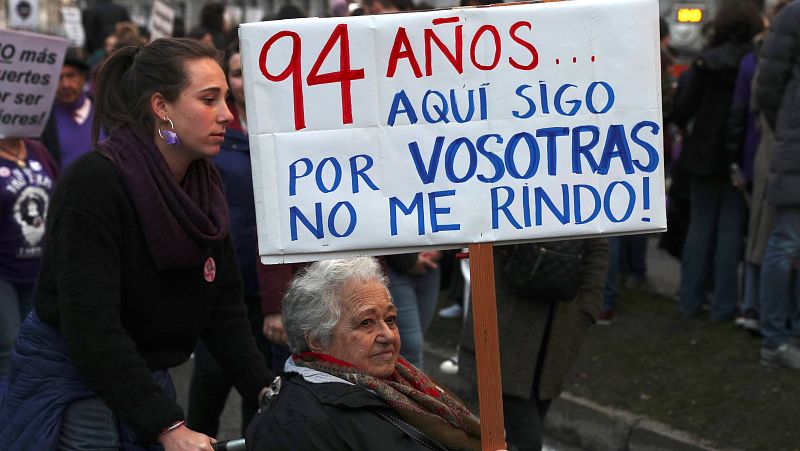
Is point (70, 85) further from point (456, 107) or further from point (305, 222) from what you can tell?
point (456, 107)

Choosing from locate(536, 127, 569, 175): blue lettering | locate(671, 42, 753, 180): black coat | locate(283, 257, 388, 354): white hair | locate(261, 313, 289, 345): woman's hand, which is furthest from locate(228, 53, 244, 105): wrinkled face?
locate(671, 42, 753, 180): black coat

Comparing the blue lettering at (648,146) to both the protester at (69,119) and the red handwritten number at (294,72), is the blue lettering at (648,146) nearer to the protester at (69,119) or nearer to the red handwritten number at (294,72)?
the red handwritten number at (294,72)

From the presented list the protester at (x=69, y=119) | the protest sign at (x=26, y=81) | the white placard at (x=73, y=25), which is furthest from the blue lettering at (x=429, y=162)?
the white placard at (x=73, y=25)

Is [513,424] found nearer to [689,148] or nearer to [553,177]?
[553,177]

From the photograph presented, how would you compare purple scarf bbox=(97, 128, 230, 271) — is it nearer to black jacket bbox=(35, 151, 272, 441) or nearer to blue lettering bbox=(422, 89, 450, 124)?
black jacket bbox=(35, 151, 272, 441)

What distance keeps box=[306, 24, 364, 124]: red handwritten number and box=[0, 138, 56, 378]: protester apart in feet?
8.73

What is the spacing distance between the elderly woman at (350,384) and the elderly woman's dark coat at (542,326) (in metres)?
1.30

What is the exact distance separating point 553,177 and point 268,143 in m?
0.68

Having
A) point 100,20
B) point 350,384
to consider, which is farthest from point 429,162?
point 100,20

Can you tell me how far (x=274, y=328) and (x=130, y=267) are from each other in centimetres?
139

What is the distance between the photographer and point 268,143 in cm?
304

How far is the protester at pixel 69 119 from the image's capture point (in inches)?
259

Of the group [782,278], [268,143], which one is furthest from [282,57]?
[782,278]

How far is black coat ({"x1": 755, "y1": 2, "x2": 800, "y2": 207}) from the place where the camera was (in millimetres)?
6246
